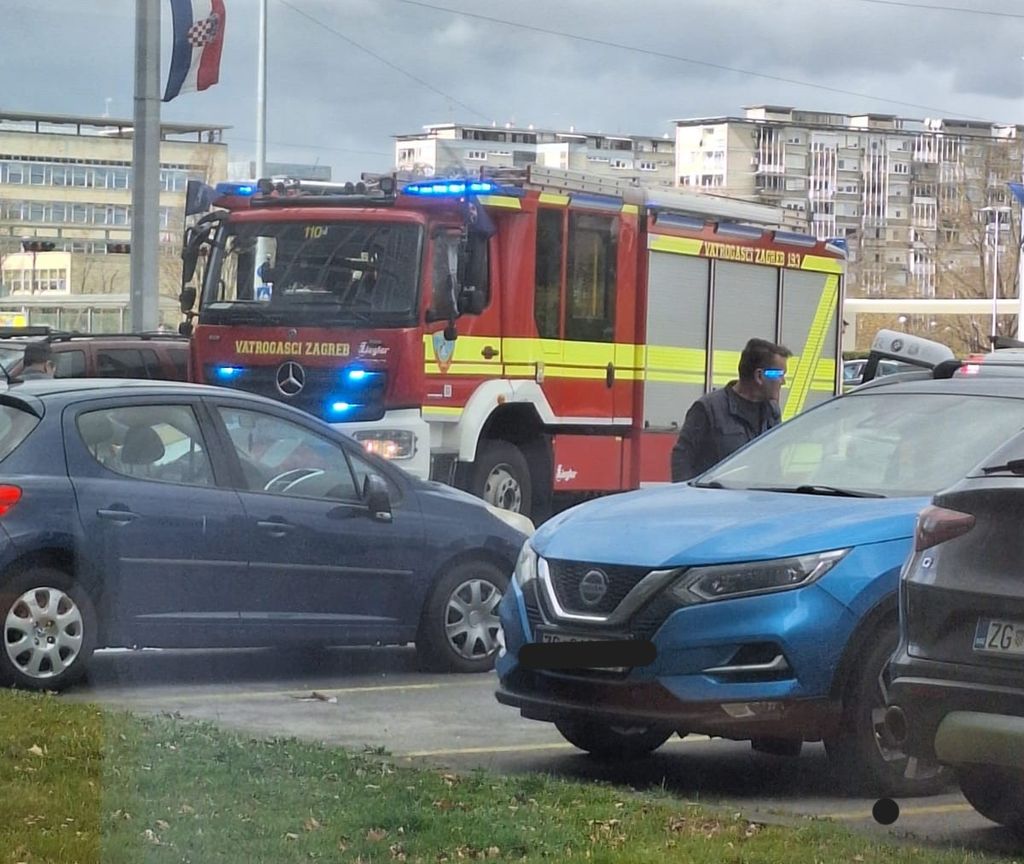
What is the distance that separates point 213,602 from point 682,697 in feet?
10.6

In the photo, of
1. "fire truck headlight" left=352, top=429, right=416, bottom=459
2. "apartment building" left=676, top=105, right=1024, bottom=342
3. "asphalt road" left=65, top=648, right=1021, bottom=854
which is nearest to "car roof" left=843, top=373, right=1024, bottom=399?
"asphalt road" left=65, top=648, right=1021, bottom=854

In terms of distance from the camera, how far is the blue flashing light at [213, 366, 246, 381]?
49.7ft

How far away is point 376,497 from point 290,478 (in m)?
0.46

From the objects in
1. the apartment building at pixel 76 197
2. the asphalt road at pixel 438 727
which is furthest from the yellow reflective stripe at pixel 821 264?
the apartment building at pixel 76 197

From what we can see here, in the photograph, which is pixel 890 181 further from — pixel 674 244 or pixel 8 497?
pixel 8 497

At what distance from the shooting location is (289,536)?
387 inches

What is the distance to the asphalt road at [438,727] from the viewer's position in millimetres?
7117

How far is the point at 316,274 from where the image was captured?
14820mm

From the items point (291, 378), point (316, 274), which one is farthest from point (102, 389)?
point (316, 274)

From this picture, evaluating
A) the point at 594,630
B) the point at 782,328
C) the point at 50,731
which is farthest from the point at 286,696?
the point at 782,328

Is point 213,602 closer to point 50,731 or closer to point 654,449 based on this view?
point 50,731

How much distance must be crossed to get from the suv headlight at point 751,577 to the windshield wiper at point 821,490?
64 centimetres

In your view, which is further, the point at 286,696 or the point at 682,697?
the point at 286,696

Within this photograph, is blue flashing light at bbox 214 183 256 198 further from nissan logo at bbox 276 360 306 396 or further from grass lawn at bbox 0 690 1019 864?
grass lawn at bbox 0 690 1019 864
